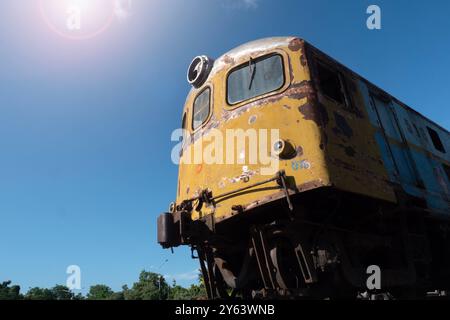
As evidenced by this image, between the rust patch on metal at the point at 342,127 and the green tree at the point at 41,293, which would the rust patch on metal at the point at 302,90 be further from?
the green tree at the point at 41,293

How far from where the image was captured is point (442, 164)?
773 cm

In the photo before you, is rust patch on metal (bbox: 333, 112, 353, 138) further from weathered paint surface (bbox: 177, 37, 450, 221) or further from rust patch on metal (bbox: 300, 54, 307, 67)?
rust patch on metal (bbox: 300, 54, 307, 67)

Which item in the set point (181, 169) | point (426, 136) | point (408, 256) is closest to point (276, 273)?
point (408, 256)

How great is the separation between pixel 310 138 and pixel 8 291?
7671 centimetres

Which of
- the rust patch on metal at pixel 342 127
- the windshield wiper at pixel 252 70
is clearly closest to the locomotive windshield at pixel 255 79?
the windshield wiper at pixel 252 70

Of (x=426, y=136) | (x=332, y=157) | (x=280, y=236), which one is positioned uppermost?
(x=426, y=136)

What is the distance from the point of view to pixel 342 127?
4.88 metres

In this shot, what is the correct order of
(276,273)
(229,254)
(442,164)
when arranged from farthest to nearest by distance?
(442,164) → (229,254) → (276,273)

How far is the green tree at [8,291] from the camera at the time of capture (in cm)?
6280

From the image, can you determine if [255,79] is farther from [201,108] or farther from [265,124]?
[201,108]

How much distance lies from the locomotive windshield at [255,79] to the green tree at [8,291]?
72143 mm

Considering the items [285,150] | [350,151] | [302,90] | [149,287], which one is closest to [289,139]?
[285,150]

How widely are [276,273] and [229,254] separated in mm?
1402
